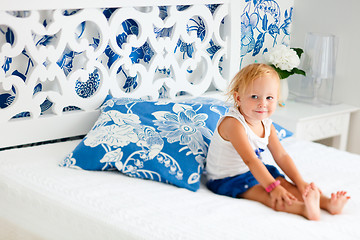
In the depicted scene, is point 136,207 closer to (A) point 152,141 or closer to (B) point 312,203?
(A) point 152,141

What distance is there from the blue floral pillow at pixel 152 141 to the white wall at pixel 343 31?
107cm

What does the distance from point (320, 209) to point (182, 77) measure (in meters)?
1.05

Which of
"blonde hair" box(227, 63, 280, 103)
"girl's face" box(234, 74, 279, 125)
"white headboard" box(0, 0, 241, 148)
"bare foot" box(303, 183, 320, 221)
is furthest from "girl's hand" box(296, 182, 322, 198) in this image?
"white headboard" box(0, 0, 241, 148)

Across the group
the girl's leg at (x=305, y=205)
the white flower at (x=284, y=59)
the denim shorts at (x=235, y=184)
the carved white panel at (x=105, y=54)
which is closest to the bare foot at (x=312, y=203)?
the girl's leg at (x=305, y=205)

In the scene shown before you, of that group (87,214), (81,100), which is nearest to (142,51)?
(81,100)

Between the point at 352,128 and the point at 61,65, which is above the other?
the point at 61,65

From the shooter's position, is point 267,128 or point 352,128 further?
point 352,128

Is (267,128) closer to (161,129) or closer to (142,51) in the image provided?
(161,129)

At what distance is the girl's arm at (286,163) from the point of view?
183 centimetres

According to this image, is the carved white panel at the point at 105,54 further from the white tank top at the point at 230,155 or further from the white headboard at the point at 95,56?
the white tank top at the point at 230,155

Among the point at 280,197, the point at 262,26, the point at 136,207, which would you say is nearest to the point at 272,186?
the point at 280,197

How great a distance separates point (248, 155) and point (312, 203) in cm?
26

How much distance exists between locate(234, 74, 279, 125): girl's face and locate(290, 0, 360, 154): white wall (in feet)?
4.25

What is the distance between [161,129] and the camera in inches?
82.4
